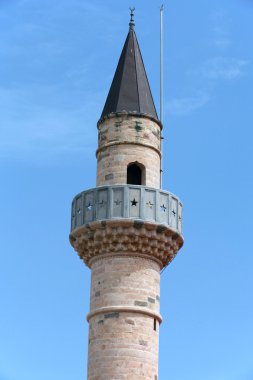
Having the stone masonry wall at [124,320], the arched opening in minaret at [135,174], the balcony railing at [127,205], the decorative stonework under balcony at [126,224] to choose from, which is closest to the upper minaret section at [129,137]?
the arched opening in minaret at [135,174]

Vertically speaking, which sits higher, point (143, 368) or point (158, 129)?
point (158, 129)

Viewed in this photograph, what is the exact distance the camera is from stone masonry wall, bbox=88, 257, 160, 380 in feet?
71.3

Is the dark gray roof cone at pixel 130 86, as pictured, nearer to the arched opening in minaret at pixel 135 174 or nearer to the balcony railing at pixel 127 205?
the arched opening in minaret at pixel 135 174

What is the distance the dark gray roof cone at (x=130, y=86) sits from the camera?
81.6 feet

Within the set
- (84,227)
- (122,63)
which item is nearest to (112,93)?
(122,63)

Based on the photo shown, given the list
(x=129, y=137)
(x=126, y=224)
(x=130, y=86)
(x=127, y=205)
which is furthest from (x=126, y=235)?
(x=130, y=86)

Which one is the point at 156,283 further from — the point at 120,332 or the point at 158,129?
the point at 158,129

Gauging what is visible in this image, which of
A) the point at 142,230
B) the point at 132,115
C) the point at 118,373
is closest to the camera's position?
the point at 118,373

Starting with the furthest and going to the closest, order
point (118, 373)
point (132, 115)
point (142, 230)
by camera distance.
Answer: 1. point (132, 115)
2. point (142, 230)
3. point (118, 373)

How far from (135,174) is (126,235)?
2.36m

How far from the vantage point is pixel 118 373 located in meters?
21.5

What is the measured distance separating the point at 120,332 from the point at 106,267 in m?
1.73

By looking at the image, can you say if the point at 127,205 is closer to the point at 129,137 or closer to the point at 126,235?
the point at 126,235

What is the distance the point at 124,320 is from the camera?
870 inches
